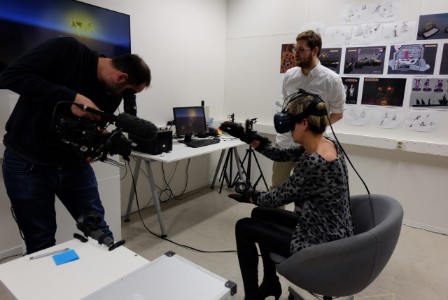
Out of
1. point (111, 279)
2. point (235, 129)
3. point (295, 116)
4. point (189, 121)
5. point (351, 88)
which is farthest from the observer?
point (189, 121)

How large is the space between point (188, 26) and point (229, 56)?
75 centimetres

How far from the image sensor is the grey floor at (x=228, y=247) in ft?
7.09

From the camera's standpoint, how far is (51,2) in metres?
2.25

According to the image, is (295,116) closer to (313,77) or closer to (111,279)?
(111,279)

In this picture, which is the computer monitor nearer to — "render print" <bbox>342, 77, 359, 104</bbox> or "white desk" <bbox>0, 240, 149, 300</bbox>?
"render print" <bbox>342, 77, 359, 104</bbox>

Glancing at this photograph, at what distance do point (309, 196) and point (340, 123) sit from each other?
2.20m

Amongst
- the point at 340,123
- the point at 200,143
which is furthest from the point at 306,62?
the point at 200,143

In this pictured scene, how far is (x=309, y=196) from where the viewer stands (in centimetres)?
139

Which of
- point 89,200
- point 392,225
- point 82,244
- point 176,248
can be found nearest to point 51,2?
point 89,200

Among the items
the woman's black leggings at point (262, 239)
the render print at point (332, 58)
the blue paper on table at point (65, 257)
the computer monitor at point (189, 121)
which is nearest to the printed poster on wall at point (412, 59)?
the render print at point (332, 58)

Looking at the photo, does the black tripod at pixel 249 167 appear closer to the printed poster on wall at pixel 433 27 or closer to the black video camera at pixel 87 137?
the printed poster on wall at pixel 433 27

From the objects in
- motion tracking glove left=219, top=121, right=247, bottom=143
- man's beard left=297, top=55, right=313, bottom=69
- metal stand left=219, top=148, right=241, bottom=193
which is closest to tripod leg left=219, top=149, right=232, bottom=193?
metal stand left=219, top=148, right=241, bottom=193

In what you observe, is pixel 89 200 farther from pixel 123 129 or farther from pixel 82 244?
pixel 123 129

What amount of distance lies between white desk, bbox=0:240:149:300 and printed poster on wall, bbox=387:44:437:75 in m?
2.94
